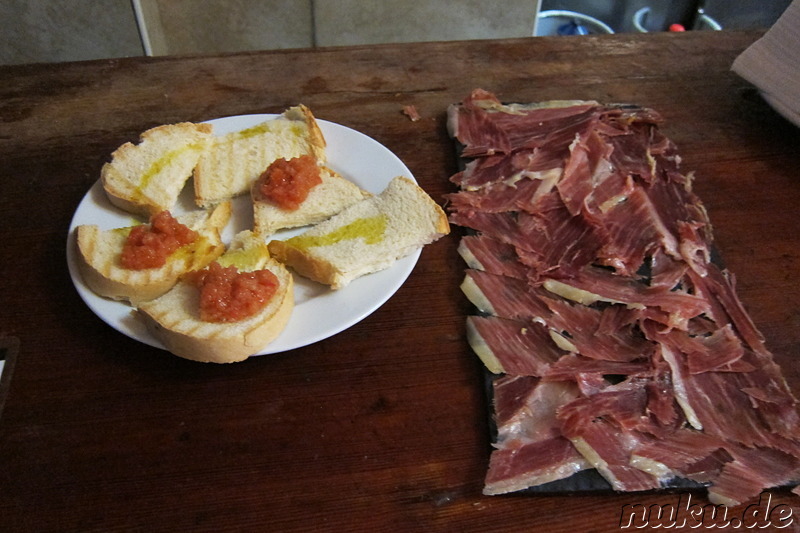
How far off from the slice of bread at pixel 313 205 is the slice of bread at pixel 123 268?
16 centimetres

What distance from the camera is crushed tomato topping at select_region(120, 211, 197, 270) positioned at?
1.79 m

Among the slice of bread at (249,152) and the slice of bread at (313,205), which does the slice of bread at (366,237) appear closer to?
the slice of bread at (313,205)

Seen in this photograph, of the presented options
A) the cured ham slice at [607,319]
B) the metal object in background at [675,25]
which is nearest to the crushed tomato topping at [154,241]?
the cured ham slice at [607,319]

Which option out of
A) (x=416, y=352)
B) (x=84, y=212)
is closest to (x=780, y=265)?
(x=416, y=352)

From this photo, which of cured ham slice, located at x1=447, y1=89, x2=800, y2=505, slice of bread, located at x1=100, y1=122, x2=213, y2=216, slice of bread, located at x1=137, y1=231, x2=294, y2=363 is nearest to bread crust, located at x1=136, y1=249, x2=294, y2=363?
slice of bread, located at x1=137, y1=231, x2=294, y2=363

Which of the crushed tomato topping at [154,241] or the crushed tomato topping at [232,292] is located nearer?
the crushed tomato topping at [232,292]

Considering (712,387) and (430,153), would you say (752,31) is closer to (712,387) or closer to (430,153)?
(430,153)

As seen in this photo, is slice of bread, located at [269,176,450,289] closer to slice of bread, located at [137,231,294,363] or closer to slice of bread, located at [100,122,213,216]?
slice of bread, located at [137,231,294,363]

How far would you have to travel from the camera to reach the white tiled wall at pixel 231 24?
3658mm

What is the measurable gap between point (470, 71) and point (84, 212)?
179cm

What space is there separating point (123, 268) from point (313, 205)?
0.63 meters

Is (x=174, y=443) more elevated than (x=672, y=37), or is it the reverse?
(x=672, y=37)

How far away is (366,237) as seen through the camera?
194 cm

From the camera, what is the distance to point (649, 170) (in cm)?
231
